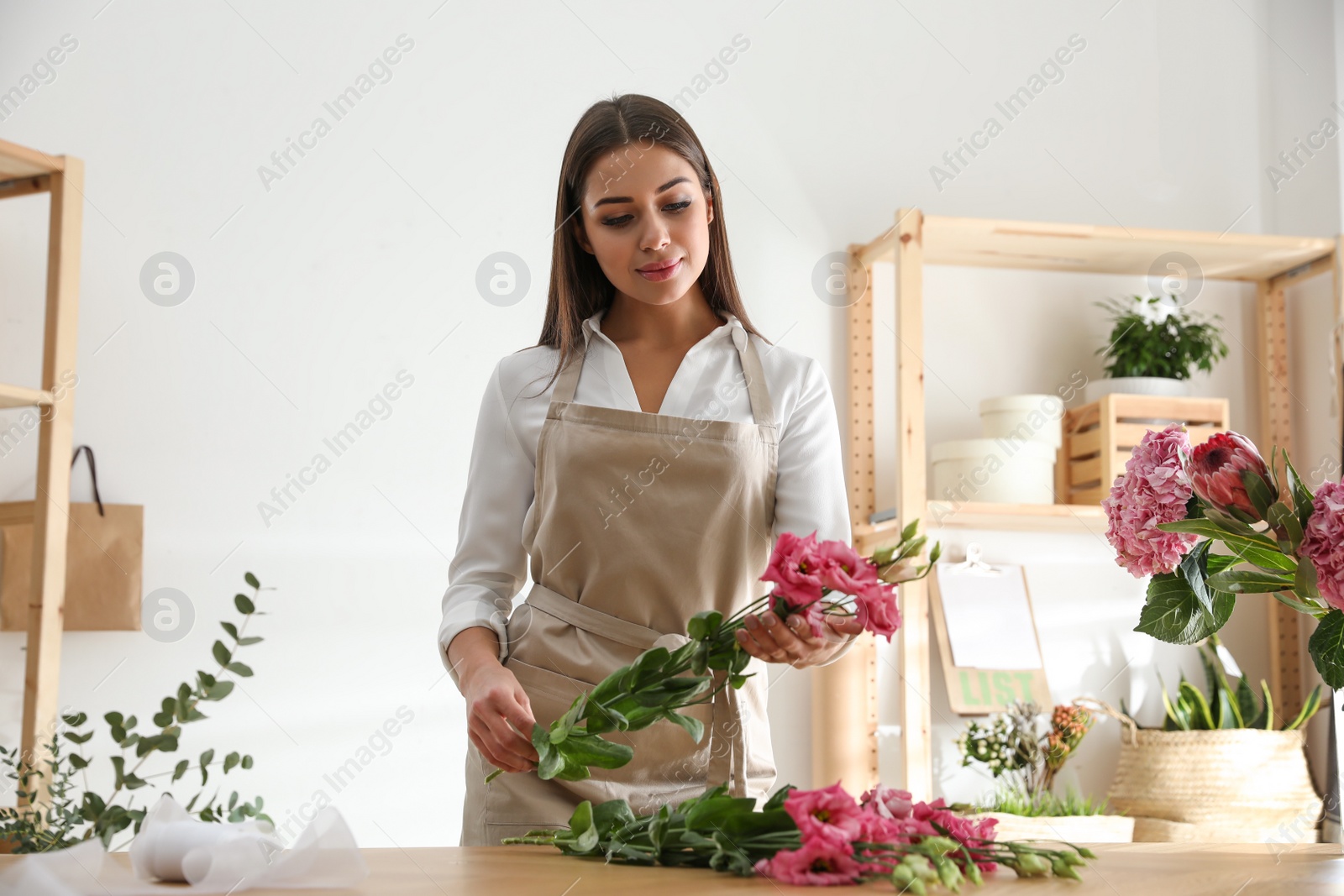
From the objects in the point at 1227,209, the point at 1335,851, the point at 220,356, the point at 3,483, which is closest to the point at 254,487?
the point at 220,356

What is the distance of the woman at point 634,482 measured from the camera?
1.21 m

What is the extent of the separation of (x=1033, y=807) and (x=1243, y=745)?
0.45 m

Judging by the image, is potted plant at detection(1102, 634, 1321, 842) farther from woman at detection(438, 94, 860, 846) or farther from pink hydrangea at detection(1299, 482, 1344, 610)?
pink hydrangea at detection(1299, 482, 1344, 610)

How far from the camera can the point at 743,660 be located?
788mm

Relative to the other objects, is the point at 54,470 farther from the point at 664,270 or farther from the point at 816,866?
Answer: the point at 816,866

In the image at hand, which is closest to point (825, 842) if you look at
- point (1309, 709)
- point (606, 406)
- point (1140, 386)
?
point (606, 406)

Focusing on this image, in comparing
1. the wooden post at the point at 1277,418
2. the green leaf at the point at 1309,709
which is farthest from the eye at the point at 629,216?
the wooden post at the point at 1277,418

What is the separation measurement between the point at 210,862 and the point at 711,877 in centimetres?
28

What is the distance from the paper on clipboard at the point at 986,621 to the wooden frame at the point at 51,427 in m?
1.66

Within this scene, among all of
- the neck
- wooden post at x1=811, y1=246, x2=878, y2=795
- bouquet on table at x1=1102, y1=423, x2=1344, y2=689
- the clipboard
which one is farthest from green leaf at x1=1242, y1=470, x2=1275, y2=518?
the clipboard

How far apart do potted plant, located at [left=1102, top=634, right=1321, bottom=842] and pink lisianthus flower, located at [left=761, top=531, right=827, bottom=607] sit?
182 cm

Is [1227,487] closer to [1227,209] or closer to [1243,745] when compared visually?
[1243,745]

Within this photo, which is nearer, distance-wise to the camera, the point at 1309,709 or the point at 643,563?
the point at 643,563

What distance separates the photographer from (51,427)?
2025 mm
